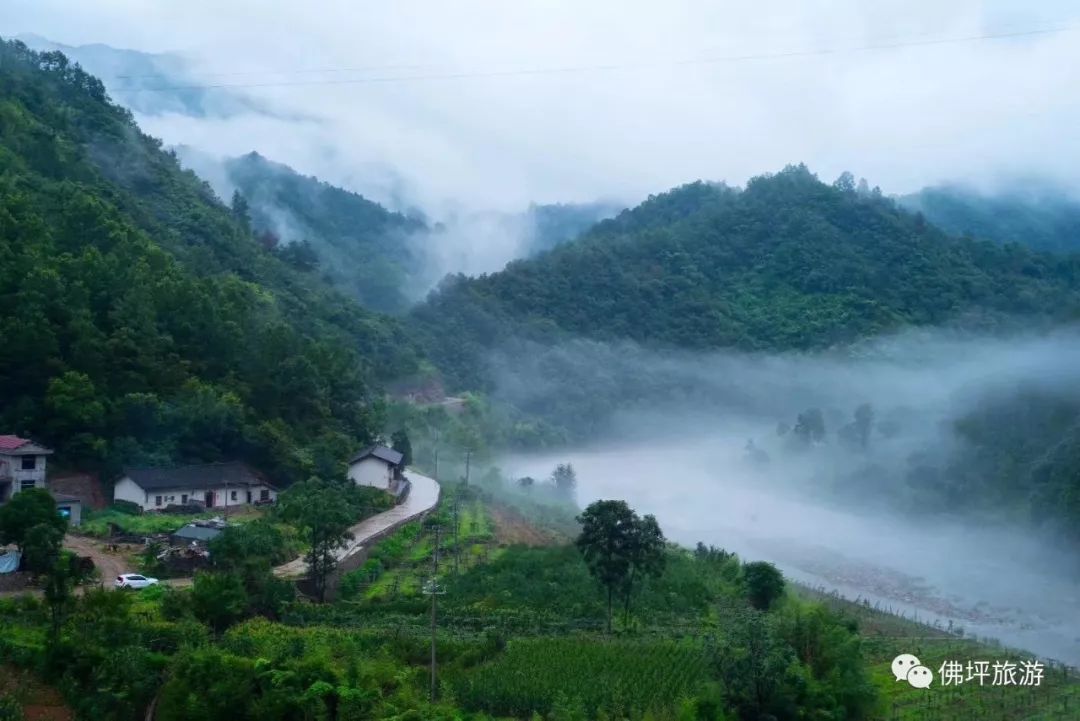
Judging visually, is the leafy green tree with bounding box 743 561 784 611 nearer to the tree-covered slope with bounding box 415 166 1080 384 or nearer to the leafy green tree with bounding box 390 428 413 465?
the leafy green tree with bounding box 390 428 413 465

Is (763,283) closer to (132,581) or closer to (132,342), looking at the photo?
(132,342)

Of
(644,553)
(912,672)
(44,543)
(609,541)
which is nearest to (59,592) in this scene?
(44,543)

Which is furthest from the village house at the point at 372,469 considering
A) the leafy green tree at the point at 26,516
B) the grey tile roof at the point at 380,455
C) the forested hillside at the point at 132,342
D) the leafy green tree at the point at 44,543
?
the leafy green tree at the point at 44,543

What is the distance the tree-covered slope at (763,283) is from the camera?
6506 cm

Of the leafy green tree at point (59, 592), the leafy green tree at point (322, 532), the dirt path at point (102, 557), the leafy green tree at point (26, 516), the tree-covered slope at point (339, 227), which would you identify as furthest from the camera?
the tree-covered slope at point (339, 227)

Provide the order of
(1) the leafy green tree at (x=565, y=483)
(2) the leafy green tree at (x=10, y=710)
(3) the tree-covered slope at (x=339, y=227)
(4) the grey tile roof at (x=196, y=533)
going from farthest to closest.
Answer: (3) the tree-covered slope at (x=339, y=227) → (1) the leafy green tree at (x=565, y=483) → (4) the grey tile roof at (x=196, y=533) → (2) the leafy green tree at (x=10, y=710)

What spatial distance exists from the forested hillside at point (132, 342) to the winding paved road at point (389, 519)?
2.38 m

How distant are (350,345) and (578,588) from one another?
89.3 ft

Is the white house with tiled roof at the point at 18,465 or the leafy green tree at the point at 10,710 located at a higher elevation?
the white house with tiled roof at the point at 18,465

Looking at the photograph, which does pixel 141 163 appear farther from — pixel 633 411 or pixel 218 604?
pixel 218 604

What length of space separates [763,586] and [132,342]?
1726 cm

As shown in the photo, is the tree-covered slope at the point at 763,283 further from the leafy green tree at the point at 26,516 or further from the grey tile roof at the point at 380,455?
the leafy green tree at the point at 26,516

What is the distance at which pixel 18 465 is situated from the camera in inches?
892

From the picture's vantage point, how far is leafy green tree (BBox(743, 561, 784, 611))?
21.0 metres
